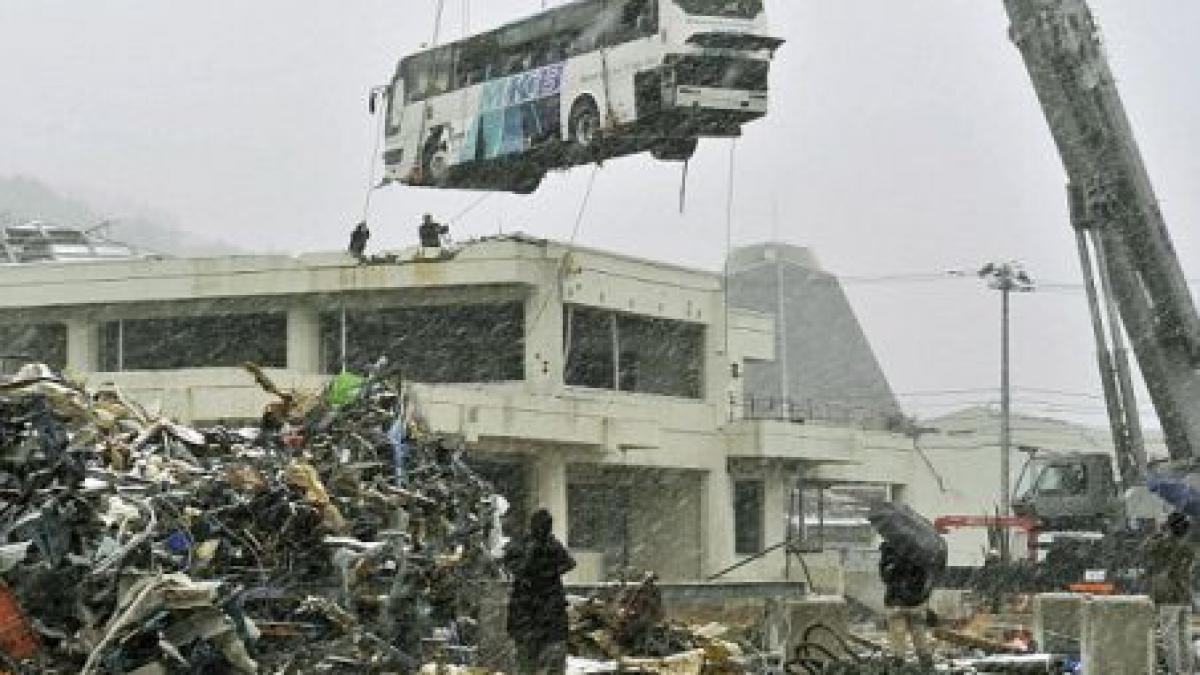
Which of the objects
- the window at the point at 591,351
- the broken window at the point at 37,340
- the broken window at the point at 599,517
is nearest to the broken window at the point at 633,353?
the window at the point at 591,351

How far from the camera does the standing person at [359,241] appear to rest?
44.2 metres

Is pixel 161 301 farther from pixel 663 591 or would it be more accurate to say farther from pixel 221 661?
pixel 221 661

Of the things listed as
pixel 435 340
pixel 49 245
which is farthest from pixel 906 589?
pixel 49 245

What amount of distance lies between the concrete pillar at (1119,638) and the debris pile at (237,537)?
4.96m

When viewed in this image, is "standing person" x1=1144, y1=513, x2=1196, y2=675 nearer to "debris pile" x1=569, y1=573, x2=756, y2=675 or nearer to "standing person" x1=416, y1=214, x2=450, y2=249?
"debris pile" x1=569, y1=573, x2=756, y2=675

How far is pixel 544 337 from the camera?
44.3 metres

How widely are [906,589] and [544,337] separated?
28702 millimetres

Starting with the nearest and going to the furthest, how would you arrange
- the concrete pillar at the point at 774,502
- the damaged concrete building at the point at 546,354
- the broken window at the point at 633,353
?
1. the damaged concrete building at the point at 546,354
2. the broken window at the point at 633,353
3. the concrete pillar at the point at 774,502

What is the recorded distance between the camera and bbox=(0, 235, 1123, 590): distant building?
143 feet

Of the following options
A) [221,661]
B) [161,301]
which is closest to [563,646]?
[221,661]

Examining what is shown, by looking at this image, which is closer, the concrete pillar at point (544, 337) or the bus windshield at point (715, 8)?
the bus windshield at point (715, 8)

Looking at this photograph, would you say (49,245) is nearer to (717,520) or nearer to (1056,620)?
(717,520)

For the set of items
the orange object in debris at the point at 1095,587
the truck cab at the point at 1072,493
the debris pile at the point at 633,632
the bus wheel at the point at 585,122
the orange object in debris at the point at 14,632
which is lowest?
the orange object in debris at the point at 1095,587

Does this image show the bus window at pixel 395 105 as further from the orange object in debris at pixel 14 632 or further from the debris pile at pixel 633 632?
the orange object in debris at pixel 14 632
